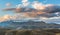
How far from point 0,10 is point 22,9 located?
0.39m

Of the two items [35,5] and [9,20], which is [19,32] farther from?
[35,5]

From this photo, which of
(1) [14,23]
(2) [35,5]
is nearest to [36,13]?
(2) [35,5]

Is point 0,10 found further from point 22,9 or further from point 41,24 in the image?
point 41,24

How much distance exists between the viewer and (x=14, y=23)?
4418 millimetres

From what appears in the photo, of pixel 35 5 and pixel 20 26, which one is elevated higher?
pixel 35 5

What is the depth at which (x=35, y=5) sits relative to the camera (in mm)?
4465

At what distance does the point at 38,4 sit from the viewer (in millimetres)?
4457

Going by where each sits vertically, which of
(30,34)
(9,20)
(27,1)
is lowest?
(30,34)

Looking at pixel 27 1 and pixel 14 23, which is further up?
pixel 27 1

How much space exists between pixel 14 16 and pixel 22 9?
0.62 feet

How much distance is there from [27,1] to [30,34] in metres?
0.59

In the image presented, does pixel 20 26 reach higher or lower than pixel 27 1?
lower

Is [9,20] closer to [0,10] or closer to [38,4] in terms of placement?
[0,10]

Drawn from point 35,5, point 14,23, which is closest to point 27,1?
point 35,5
